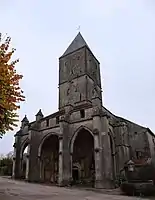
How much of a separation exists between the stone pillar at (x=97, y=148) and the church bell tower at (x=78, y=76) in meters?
A: 9.27

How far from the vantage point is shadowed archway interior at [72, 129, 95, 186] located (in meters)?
29.9

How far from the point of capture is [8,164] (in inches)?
1639

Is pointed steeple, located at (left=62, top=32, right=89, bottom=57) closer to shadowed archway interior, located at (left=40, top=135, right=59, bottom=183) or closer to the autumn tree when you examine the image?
shadowed archway interior, located at (left=40, top=135, right=59, bottom=183)

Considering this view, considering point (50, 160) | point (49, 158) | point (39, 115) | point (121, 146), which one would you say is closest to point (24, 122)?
point (39, 115)

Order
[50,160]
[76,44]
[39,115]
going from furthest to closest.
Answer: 1. [76,44]
2. [39,115]
3. [50,160]

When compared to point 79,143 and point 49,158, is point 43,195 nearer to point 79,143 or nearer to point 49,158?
point 79,143

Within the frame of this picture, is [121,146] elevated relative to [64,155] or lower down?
elevated

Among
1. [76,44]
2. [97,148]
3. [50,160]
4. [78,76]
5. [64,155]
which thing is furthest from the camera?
[76,44]

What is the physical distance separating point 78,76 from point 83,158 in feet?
50.2

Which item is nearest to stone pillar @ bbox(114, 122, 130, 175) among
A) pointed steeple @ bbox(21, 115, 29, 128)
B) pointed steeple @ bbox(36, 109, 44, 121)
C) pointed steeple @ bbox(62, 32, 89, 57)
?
pointed steeple @ bbox(36, 109, 44, 121)

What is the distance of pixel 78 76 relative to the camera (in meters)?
39.8

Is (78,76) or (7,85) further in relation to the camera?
(78,76)

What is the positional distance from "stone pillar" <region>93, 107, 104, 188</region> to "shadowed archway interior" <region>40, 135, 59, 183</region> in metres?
8.34

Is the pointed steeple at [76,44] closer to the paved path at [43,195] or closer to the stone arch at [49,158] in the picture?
the stone arch at [49,158]
